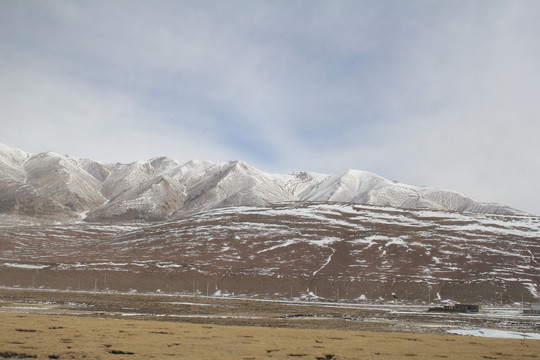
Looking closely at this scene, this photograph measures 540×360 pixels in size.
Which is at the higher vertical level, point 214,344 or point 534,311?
point 214,344

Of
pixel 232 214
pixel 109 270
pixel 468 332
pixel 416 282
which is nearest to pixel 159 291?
pixel 109 270

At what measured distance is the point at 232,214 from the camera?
199500 mm

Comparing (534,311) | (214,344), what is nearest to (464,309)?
(534,311)

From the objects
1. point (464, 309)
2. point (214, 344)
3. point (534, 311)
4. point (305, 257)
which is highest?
point (214, 344)

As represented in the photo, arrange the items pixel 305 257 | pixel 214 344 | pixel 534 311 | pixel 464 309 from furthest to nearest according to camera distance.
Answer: pixel 305 257, pixel 464 309, pixel 534 311, pixel 214 344

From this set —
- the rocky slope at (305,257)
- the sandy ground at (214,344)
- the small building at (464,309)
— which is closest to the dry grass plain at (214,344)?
the sandy ground at (214,344)

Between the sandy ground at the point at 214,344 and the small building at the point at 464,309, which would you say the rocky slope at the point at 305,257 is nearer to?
the small building at the point at 464,309

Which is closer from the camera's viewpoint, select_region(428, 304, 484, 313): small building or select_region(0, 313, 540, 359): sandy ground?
select_region(0, 313, 540, 359): sandy ground

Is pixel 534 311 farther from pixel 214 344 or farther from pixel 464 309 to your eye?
pixel 214 344

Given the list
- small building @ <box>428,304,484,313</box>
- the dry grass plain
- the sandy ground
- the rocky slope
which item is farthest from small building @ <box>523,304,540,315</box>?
the sandy ground

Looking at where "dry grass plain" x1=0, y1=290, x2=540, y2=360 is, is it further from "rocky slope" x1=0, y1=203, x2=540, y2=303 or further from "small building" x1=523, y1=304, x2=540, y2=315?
"rocky slope" x1=0, y1=203, x2=540, y2=303

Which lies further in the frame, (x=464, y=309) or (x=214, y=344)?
(x=464, y=309)

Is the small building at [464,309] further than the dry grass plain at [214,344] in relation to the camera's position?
Yes

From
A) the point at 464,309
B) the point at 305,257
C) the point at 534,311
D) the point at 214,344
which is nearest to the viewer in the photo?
the point at 214,344
